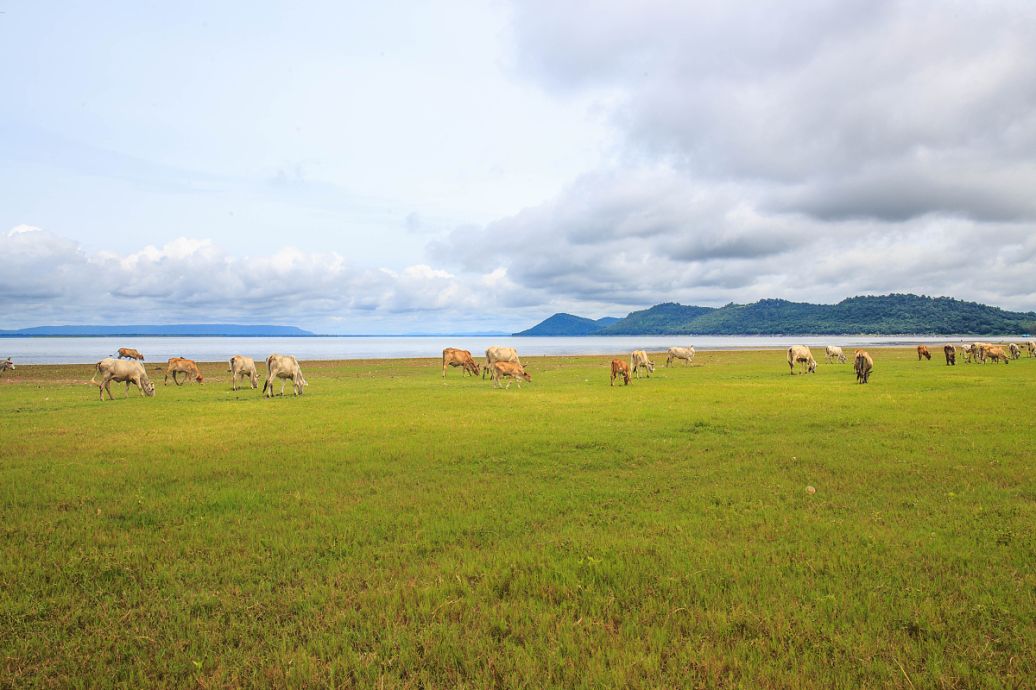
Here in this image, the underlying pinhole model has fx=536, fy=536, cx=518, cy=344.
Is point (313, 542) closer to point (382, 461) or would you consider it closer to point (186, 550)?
point (186, 550)

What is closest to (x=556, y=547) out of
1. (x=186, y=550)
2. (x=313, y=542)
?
Result: (x=313, y=542)

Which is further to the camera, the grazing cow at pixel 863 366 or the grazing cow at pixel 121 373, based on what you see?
the grazing cow at pixel 863 366

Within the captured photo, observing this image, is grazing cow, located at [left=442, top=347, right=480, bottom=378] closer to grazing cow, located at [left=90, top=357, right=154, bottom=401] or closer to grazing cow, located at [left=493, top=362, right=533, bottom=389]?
grazing cow, located at [left=493, top=362, right=533, bottom=389]

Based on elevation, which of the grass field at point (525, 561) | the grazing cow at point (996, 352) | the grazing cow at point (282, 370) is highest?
the grazing cow at point (282, 370)

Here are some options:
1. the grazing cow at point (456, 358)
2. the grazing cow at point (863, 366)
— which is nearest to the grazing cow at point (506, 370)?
the grazing cow at point (456, 358)

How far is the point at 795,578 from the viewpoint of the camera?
606 centimetres

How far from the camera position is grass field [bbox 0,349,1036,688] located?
469cm

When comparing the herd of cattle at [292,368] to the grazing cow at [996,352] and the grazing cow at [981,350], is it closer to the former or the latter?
the grazing cow at [996,352]

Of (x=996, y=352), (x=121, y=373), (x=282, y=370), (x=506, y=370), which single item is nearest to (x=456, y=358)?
(x=506, y=370)

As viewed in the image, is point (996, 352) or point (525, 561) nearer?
point (525, 561)

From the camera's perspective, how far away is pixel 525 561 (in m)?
6.68

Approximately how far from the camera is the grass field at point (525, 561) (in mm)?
4691

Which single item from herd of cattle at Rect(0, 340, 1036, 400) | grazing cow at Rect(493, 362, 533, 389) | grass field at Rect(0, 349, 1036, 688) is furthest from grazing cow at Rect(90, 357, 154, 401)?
grazing cow at Rect(493, 362, 533, 389)

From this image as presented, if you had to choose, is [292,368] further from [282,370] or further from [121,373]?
[121,373]
